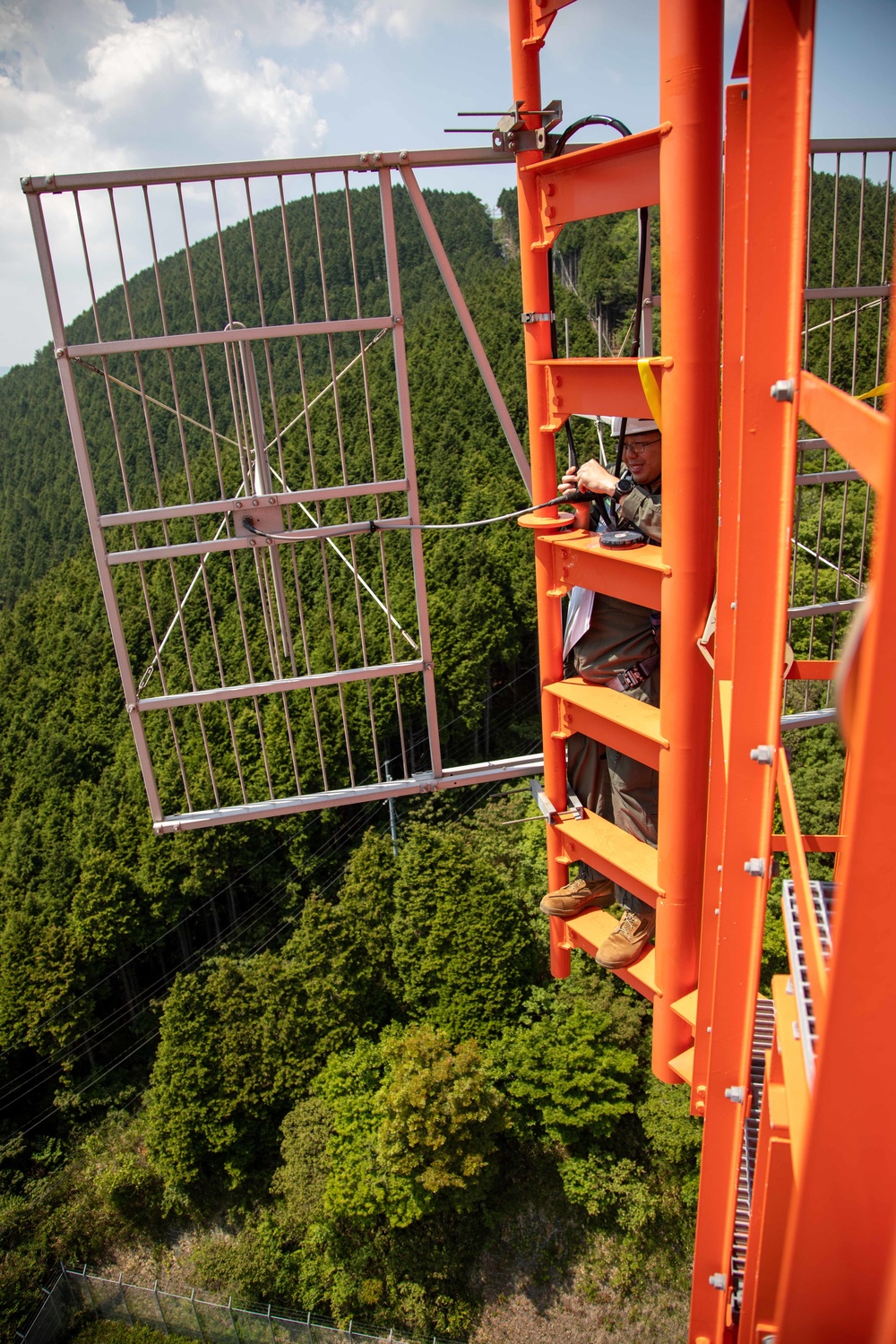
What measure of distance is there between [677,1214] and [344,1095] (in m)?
8.11

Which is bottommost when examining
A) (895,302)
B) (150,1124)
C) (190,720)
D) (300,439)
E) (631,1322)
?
(631,1322)

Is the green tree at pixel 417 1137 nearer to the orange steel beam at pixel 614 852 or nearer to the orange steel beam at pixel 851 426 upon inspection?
the orange steel beam at pixel 614 852

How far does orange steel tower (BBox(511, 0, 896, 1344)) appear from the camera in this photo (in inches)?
63.5

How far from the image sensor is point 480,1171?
21.2 m

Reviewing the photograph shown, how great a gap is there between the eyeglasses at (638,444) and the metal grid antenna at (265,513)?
93 cm

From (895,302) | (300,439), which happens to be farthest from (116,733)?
(895,302)

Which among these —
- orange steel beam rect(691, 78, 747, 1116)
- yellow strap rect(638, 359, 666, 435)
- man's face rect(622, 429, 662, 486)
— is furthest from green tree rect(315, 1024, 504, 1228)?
yellow strap rect(638, 359, 666, 435)

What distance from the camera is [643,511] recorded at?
4.70 m

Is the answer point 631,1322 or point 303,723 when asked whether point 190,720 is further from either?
point 631,1322

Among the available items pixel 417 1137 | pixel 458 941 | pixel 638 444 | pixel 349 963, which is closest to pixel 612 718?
pixel 638 444

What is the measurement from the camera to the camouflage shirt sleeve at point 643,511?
15.4 feet

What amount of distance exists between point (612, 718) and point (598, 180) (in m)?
2.67

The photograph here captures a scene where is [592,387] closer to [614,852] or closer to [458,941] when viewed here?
[614,852]

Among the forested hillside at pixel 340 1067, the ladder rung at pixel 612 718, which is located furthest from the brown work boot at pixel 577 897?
the forested hillside at pixel 340 1067
